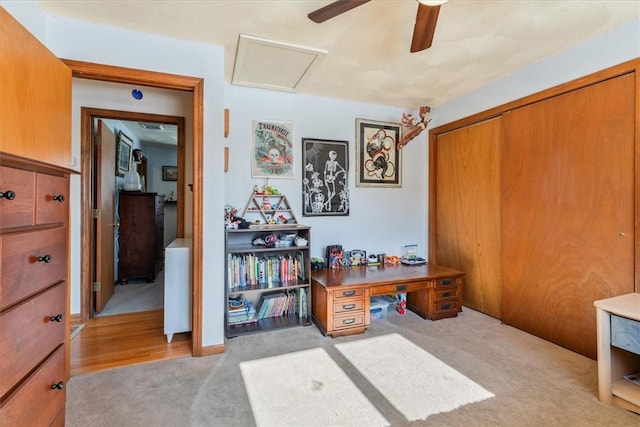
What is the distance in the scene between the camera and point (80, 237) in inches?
108

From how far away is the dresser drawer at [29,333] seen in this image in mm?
869

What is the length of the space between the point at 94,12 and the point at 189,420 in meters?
2.56

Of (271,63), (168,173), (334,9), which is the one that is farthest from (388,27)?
(168,173)

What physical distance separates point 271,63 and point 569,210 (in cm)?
271

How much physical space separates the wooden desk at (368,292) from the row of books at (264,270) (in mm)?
209

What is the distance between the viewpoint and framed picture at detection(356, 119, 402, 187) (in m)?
3.42

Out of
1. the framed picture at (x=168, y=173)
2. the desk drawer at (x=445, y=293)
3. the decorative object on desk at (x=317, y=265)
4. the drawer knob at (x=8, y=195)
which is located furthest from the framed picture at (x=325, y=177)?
the framed picture at (x=168, y=173)

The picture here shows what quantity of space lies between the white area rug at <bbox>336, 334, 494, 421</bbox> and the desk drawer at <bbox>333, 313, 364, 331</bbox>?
17 centimetres

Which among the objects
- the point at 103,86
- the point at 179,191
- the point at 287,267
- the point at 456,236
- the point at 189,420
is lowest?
the point at 189,420

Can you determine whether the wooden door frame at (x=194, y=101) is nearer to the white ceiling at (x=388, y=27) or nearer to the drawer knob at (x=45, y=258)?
the white ceiling at (x=388, y=27)

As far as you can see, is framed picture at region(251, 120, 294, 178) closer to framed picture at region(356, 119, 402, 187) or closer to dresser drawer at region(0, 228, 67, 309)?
framed picture at region(356, 119, 402, 187)

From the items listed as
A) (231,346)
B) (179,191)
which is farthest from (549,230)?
(179,191)

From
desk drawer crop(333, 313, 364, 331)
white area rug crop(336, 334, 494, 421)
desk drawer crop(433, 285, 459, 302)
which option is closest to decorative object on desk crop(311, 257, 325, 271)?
desk drawer crop(333, 313, 364, 331)

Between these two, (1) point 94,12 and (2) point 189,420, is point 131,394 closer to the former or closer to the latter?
(2) point 189,420
